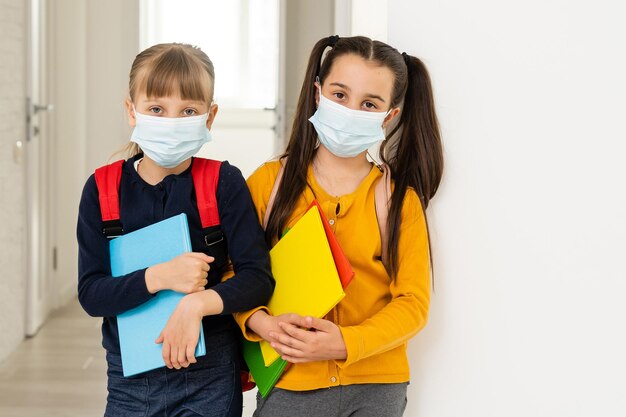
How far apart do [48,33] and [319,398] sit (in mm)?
3570

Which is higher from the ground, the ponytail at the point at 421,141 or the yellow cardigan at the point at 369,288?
the ponytail at the point at 421,141

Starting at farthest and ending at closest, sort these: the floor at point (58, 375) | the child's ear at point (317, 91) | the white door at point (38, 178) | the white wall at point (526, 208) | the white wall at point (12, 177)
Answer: the white door at point (38, 178) → the white wall at point (12, 177) → the floor at point (58, 375) → the child's ear at point (317, 91) → the white wall at point (526, 208)

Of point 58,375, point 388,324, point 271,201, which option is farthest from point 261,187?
point 58,375

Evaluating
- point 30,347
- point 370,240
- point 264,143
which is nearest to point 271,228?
point 370,240

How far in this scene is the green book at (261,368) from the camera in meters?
1.57

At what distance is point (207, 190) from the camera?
1.60 meters

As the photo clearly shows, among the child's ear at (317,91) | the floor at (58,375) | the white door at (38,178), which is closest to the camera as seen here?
the child's ear at (317,91)

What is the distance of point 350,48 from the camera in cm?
166

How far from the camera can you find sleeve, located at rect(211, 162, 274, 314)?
153 centimetres

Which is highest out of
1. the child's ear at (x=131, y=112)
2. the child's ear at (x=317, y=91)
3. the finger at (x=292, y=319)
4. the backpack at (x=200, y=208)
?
the child's ear at (x=317, y=91)

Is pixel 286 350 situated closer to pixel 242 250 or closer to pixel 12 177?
pixel 242 250

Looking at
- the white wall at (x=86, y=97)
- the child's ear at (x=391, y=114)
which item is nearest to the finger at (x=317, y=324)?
the child's ear at (x=391, y=114)

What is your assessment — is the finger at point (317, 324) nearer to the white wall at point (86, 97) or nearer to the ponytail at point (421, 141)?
the ponytail at point (421, 141)

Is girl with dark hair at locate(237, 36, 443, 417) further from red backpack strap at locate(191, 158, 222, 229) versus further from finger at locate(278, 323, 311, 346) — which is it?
red backpack strap at locate(191, 158, 222, 229)
